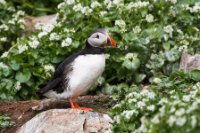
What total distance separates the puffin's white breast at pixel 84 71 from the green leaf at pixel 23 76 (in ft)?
6.23

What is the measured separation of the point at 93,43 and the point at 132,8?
2302 mm

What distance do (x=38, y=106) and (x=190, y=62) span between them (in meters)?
2.15

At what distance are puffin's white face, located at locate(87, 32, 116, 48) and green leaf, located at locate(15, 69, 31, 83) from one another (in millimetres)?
1984

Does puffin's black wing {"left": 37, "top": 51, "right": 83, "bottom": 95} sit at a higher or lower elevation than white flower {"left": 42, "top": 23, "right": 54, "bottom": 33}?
lower

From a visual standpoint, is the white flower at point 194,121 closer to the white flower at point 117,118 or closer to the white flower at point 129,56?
the white flower at point 117,118

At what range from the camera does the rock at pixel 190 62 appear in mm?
9016

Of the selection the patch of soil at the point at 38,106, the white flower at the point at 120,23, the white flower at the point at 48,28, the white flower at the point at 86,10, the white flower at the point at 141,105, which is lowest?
the patch of soil at the point at 38,106

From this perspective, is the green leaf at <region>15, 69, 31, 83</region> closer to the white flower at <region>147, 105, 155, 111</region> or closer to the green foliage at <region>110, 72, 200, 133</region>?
the green foliage at <region>110, 72, 200, 133</region>

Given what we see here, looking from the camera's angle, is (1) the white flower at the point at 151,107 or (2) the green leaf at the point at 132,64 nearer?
(1) the white flower at the point at 151,107

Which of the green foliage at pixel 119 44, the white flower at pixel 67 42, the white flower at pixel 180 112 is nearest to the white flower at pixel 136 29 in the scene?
the green foliage at pixel 119 44

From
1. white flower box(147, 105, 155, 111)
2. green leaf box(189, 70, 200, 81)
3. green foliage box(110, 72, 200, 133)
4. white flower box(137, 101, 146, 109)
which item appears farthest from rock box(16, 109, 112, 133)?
white flower box(147, 105, 155, 111)

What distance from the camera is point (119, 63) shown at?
965 centimetres

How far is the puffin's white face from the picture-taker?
309 inches

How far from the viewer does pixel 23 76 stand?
964cm
